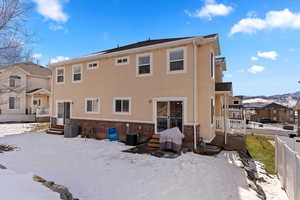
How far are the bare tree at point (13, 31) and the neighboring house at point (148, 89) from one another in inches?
201

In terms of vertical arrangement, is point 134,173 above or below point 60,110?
below

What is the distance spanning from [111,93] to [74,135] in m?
4.38

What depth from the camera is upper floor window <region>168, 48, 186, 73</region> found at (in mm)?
9156

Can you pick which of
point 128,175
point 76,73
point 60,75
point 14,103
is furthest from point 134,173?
point 14,103

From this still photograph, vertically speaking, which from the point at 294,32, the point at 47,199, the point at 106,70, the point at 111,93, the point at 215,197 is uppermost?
the point at 294,32

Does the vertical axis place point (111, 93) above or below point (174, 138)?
above

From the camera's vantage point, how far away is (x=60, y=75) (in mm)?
14547

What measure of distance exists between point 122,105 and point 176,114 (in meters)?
3.92

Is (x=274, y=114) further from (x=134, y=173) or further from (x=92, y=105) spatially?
(x=134, y=173)

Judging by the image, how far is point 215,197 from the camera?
4.21 meters

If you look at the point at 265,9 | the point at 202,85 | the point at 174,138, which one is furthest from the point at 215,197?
the point at 265,9

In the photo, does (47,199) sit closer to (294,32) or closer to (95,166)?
(95,166)

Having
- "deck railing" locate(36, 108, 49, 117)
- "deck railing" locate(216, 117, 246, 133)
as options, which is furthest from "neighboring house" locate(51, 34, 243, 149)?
"deck railing" locate(36, 108, 49, 117)

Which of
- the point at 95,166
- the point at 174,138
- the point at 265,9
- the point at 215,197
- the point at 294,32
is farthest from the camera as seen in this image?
the point at 294,32
